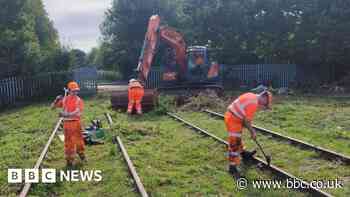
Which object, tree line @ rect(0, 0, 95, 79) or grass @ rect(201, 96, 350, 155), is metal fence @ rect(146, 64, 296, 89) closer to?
tree line @ rect(0, 0, 95, 79)

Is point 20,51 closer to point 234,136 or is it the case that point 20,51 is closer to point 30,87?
point 30,87

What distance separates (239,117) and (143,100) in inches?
404

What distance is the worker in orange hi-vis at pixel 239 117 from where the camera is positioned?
7.23 meters

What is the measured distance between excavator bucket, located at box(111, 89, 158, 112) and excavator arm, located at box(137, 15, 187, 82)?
4.67ft

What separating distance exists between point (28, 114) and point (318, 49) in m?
19.6

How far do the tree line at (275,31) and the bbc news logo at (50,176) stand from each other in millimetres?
23423

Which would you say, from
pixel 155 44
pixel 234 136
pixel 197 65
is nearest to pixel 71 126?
pixel 234 136

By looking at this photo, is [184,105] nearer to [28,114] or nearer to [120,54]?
[28,114]

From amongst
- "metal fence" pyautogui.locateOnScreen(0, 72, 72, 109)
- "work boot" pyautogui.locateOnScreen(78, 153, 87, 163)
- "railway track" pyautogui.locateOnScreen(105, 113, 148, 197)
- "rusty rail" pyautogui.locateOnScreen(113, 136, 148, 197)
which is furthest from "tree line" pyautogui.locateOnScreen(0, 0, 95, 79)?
"work boot" pyautogui.locateOnScreen(78, 153, 87, 163)

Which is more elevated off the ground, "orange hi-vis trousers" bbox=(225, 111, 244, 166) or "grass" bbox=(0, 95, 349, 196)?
"orange hi-vis trousers" bbox=(225, 111, 244, 166)

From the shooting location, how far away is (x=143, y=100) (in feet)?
56.6

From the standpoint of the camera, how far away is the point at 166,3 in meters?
38.8

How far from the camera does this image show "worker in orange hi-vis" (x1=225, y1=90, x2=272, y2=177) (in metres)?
7.23

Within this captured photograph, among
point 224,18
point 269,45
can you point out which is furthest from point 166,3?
point 269,45
